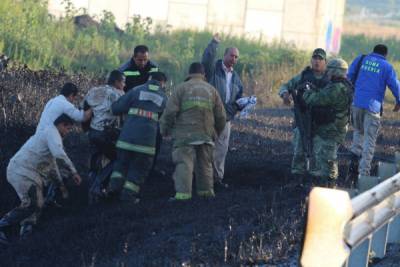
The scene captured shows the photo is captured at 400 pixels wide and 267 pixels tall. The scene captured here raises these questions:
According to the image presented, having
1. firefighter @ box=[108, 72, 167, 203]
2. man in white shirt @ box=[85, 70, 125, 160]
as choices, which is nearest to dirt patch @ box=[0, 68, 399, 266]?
firefighter @ box=[108, 72, 167, 203]

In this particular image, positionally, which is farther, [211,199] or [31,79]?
[31,79]

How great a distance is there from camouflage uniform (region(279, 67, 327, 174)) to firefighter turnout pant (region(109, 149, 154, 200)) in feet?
6.78

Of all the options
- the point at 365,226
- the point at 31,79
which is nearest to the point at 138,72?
the point at 31,79

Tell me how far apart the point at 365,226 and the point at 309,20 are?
33077 mm

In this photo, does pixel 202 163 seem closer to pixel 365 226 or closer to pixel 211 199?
pixel 211 199

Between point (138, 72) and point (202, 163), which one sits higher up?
point (138, 72)

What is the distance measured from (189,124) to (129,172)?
3.29ft

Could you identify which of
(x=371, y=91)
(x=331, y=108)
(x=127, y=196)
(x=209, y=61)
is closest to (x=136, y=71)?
(x=209, y=61)

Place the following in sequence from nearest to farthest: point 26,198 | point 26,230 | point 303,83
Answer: point 26,230, point 26,198, point 303,83

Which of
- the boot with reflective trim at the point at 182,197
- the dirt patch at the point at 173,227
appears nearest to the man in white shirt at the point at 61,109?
the dirt patch at the point at 173,227

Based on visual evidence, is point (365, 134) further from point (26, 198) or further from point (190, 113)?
point (26, 198)

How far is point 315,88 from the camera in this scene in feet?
→ 46.1

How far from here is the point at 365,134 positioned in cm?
1522

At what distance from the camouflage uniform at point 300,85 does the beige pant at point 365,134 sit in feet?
2.94
